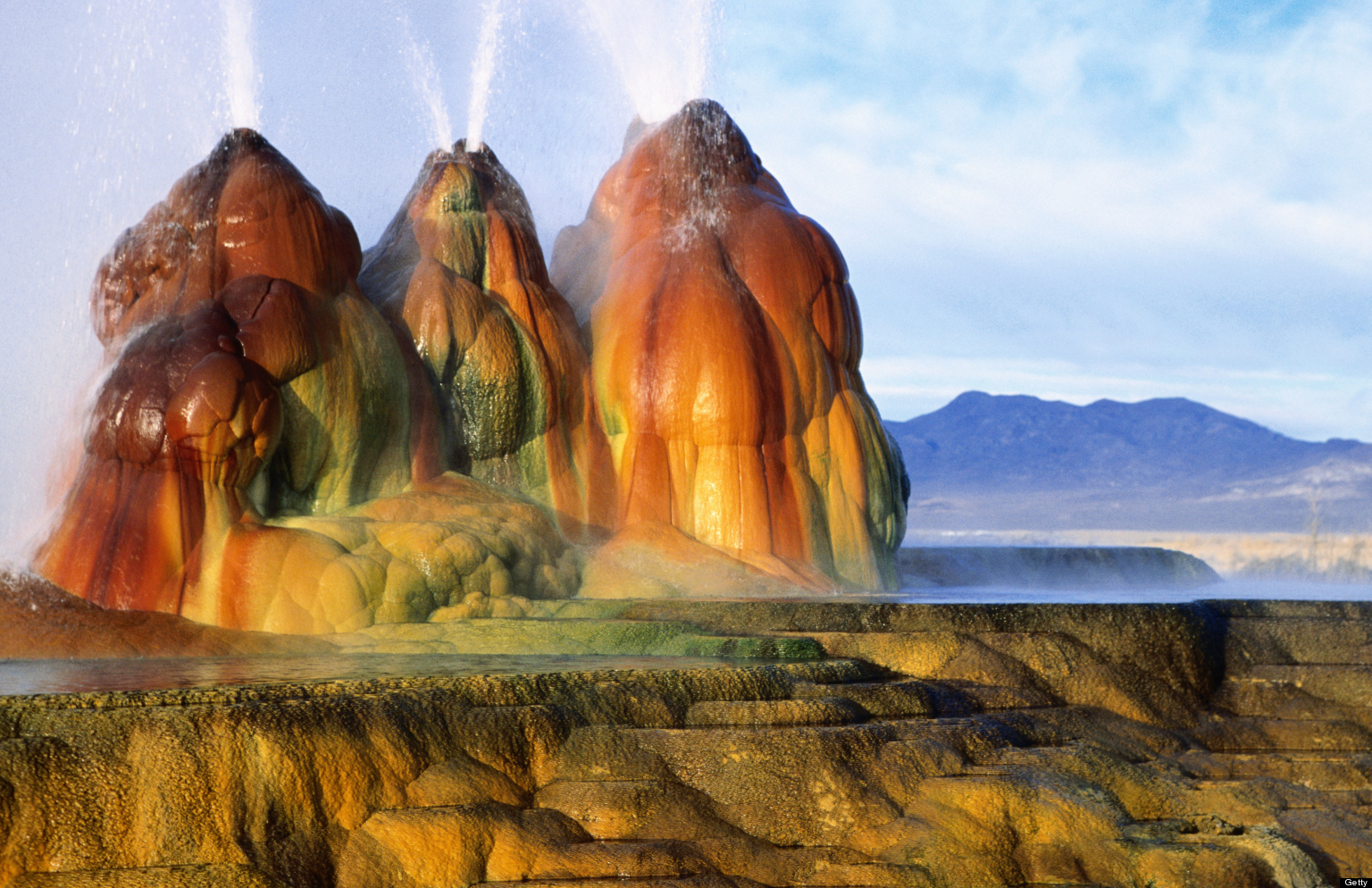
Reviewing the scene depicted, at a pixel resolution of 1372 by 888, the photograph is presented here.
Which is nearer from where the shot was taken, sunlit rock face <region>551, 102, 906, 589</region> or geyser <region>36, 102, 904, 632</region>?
geyser <region>36, 102, 904, 632</region>

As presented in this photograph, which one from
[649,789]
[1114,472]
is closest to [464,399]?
[649,789]

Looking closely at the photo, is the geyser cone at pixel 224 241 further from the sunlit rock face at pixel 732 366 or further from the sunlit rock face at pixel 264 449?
the sunlit rock face at pixel 732 366

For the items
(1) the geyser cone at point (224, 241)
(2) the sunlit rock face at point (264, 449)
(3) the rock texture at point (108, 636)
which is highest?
(1) the geyser cone at point (224, 241)

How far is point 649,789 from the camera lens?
4297 mm

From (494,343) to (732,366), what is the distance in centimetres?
A: 182

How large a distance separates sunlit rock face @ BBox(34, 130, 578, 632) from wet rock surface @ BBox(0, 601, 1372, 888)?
317 cm

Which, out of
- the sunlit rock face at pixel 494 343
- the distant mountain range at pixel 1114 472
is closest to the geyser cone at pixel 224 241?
the sunlit rock face at pixel 494 343

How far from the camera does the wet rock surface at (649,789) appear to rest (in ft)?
12.5

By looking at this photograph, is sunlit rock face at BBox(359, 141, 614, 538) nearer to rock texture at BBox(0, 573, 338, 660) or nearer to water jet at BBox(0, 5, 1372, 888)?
water jet at BBox(0, 5, 1372, 888)

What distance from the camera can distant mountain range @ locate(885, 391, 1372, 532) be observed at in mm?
73812

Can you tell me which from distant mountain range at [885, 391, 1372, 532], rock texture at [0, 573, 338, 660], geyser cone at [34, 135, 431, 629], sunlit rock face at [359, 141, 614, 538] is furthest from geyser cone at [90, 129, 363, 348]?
distant mountain range at [885, 391, 1372, 532]

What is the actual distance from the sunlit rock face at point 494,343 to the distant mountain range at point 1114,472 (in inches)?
2490

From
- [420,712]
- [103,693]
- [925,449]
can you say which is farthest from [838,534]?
[925,449]

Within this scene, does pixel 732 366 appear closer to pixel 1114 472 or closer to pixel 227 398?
pixel 227 398
